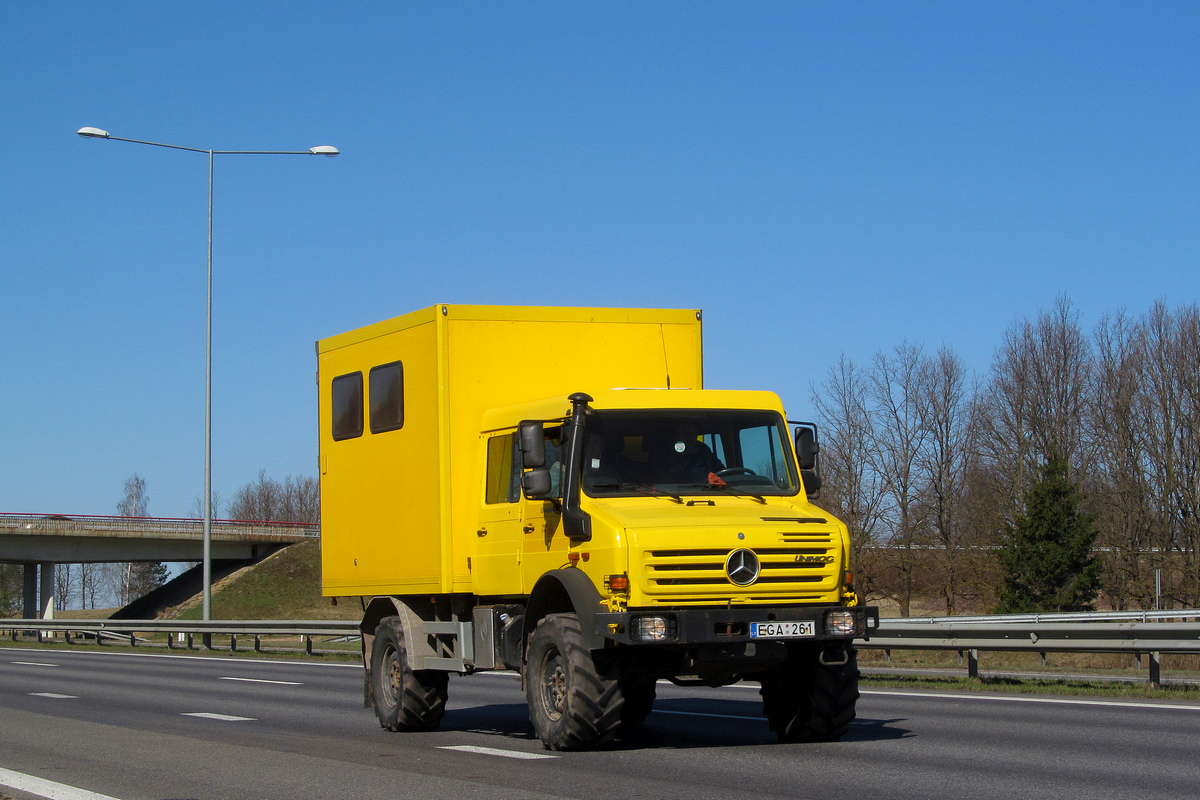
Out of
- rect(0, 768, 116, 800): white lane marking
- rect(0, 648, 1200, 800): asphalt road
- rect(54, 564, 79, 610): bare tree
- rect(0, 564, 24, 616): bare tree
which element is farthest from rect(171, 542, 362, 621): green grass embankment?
rect(54, 564, 79, 610): bare tree

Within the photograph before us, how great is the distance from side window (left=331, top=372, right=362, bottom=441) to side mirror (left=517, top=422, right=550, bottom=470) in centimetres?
348

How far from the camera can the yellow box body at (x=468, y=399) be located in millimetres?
11844

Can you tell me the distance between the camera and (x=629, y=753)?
10328 millimetres

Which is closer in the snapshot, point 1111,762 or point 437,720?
point 1111,762

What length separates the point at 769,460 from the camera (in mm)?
11008

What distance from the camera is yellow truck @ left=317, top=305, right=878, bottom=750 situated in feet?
32.4

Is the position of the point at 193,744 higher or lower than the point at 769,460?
lower

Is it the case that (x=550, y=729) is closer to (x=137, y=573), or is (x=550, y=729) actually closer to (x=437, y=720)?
(x=437, y=720)

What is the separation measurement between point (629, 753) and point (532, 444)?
2.39 m

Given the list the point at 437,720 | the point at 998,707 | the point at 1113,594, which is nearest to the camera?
the point at 437,720

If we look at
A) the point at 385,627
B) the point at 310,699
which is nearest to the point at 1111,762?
the point at 385,627

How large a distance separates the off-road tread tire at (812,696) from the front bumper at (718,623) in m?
0.36

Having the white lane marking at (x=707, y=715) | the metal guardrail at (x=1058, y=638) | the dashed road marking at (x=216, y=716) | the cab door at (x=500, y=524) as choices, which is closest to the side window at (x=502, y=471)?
the cab door at (x=500, y=524)

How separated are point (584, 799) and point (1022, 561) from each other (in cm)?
4826
